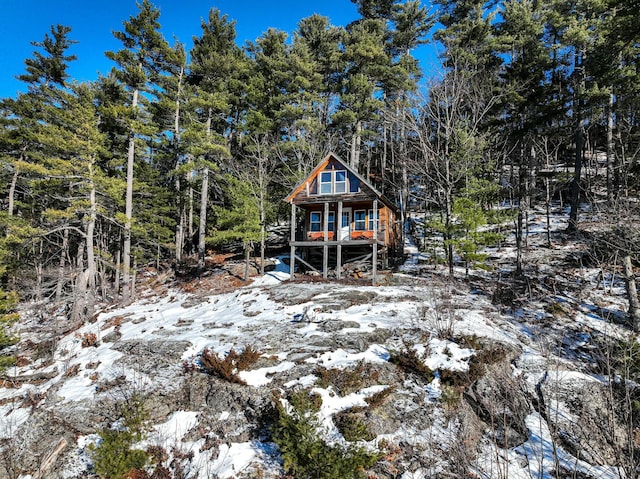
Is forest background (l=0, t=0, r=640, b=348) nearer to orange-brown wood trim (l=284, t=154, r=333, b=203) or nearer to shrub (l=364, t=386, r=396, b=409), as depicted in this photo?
orange-brown wood trim (l=284, t=154, r=333, b=203)

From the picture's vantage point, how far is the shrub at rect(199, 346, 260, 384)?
8.59 metres

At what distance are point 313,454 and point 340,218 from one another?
1505 cm

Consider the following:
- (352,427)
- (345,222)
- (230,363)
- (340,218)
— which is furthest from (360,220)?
(352,427)

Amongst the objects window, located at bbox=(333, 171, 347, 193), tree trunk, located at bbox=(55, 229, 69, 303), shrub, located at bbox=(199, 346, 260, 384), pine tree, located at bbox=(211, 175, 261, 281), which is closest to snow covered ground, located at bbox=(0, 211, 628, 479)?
shrub, located at bbox=(199, 346, 260, 384)

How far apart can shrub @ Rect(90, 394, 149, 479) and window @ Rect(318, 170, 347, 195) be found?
51.7 feet

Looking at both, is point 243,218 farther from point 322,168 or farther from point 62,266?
point 62,266

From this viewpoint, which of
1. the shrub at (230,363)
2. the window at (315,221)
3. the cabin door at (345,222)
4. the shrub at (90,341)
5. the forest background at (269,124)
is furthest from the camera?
the window at (315,221)

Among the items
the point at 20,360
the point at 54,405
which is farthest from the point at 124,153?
the point at 54,405

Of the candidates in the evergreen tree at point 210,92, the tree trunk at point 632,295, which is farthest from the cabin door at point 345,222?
the tree trunk at point 632,295

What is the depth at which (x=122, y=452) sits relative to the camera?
6.76 m

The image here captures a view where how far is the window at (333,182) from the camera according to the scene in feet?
68.9

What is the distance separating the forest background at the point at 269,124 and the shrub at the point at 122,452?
831 cm

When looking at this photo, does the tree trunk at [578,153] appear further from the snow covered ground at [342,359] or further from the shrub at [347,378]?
the shrub at [347,378]

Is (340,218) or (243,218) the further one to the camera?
(243,218)
